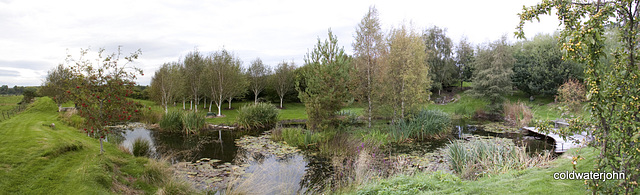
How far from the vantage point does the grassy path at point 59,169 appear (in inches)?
220

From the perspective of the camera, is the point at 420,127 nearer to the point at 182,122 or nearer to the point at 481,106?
the point at 182,122

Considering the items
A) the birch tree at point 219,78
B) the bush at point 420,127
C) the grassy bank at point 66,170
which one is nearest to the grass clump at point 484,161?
the bush at point 420,127

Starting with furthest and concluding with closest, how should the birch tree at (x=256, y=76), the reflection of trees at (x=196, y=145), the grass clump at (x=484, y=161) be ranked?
the birch tree at (x=256, y=76) → the reflection of trees at (x=196, y=145) → the grass clump at (x=484, y=161)

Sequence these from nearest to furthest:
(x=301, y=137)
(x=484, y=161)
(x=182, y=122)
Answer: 1. (x=484, y=161)
2. (x=301, y=137)
3. (x=182, y=122)

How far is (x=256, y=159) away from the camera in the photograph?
35.5 ft

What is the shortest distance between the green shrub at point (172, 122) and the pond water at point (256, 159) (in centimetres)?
65

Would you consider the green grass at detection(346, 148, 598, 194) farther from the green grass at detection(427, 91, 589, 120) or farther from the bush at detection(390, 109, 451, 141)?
the green grass at detection(427, 91, 589, 120)

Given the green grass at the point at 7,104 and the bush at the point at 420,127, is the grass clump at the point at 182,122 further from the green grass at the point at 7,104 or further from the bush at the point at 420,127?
the green grass at the point at 7,104

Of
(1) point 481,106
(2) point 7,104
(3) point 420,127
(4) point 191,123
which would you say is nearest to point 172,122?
(4) point 191,123

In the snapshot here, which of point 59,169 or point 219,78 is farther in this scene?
point 219,78

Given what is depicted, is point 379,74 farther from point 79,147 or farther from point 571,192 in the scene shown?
point 79,147

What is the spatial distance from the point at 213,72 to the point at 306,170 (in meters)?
19.8

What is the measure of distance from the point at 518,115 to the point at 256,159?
1890 centimetres

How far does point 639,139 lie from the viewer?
3279mm
